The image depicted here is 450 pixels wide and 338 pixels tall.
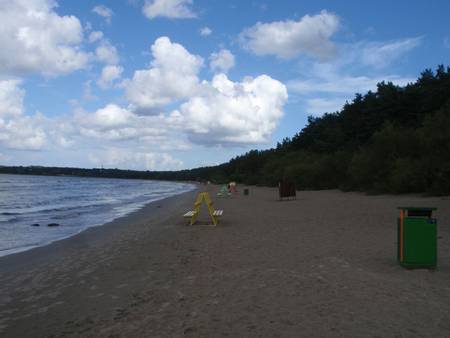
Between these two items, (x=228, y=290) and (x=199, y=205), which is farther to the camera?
(x=199, y=205)

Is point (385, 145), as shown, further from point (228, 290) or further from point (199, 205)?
point (228, 290)

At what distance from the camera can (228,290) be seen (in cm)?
609

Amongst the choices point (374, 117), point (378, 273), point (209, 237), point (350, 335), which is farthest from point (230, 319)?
point (374, 117)

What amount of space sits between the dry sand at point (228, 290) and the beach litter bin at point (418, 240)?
0.61 ft

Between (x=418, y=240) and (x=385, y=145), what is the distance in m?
26.3

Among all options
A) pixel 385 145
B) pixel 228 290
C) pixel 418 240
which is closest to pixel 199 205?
pixel 418 240

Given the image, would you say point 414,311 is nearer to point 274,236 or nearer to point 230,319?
point 230,319

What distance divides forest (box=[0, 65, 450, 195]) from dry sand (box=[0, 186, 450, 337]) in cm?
1683

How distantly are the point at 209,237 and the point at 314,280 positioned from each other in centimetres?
587

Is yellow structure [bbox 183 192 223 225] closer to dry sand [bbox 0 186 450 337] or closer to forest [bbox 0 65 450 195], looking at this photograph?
dry sand [bbox 0 186 450 337]

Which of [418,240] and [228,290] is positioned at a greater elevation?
[418,240]

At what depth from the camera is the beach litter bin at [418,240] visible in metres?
7.12

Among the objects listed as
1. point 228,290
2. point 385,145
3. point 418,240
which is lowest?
point 228,290

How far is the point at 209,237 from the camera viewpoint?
39.8ft
